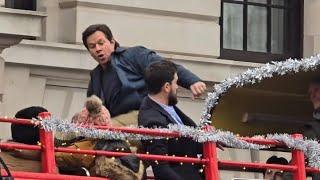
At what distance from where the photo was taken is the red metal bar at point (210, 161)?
833 centimetres

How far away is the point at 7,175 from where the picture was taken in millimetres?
7262

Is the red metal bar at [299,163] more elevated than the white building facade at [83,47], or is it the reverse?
the white building facade at [83,47]

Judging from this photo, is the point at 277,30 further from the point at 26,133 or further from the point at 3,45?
the point at 26,133

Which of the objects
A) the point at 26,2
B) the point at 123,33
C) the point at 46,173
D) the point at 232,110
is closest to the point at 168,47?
the point at 123,33

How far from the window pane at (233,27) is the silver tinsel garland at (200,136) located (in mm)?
7344

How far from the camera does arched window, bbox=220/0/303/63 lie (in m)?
16.3

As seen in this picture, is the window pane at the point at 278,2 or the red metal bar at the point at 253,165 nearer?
the red metal bar at the point at 253,165

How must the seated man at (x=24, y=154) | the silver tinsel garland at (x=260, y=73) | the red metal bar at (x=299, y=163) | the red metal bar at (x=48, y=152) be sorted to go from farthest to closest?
the silver tinsel garland at (x=260, y=73), the red metal bar at (x=299, y=163), the seated man at (x=24, y=154), the red metal bar at (x=48, y=152)

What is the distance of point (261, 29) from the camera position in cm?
1655

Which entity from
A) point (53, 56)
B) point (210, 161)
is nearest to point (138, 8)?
point (53, 56)

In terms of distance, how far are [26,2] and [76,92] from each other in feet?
3.66

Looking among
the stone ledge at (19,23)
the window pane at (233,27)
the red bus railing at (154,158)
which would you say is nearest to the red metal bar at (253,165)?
the red bus railing at (154,158)

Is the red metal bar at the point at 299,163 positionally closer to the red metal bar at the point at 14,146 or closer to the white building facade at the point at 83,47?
the red metal bar at the point at 14,146

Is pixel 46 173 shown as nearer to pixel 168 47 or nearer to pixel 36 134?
pixel 36 134
